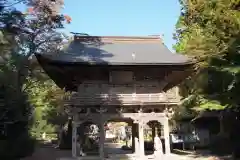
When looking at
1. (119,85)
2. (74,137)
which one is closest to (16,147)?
(74,137)

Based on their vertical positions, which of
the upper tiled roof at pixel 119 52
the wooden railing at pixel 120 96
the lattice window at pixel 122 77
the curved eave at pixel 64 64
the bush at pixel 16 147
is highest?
the upper tiled roof at pixel 119 52

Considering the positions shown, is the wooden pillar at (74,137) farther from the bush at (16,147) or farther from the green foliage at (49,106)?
the green foliage at (49,106)

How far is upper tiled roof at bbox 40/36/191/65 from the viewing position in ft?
72.2

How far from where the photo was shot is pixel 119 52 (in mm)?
24578

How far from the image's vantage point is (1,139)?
2297cm

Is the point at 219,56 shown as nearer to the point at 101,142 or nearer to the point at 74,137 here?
the point at 101,142

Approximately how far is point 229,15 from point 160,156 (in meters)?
10.1

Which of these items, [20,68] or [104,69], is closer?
[104,69]

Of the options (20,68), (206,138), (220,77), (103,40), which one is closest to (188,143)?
(206,138)

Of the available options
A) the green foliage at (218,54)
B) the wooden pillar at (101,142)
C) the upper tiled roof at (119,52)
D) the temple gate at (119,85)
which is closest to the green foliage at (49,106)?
the upper tiled roof at (119,52)

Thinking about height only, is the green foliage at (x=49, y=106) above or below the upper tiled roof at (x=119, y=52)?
below

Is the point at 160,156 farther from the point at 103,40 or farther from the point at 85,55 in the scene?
the point at 103,40

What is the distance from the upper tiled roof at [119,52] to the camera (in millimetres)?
22016

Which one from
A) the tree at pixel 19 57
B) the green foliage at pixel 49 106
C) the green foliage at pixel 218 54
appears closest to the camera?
the green foliage at pixel 218 54
